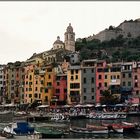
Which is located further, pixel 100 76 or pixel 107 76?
pixel 100 76

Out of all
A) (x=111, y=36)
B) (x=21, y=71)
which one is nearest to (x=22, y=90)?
(x=21, y=71)

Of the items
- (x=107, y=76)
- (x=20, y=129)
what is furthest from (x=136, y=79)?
(x=20, y=129)

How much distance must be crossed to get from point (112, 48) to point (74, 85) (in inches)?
1497

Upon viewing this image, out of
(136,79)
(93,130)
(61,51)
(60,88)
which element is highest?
(61,51)

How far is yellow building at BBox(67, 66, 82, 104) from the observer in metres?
78.6

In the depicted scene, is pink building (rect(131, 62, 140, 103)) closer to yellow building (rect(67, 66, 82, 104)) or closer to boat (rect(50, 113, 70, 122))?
yellow building (rect(67, 66, 82, 104))

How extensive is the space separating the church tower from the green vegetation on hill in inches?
95.6

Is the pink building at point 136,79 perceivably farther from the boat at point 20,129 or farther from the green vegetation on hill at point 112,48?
the boat at point 20,129

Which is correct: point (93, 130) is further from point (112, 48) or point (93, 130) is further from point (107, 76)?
point (112, 48)

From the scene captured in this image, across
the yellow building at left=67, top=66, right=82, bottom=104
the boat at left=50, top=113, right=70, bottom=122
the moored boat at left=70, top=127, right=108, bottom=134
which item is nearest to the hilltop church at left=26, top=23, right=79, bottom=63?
the yellow building at left=67, top=66, right=82, bottom=104

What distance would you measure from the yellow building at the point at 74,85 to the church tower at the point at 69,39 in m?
32.0

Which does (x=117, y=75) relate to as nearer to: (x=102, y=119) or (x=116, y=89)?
(x=116, y=89)

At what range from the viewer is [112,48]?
114938 mm

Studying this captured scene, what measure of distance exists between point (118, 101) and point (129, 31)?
6153cm
